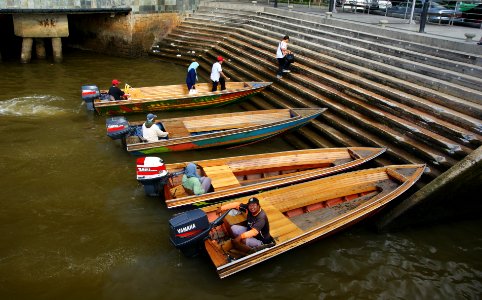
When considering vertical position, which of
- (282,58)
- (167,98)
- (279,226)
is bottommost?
(279,226)

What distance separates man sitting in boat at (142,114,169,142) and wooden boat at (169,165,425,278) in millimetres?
3443

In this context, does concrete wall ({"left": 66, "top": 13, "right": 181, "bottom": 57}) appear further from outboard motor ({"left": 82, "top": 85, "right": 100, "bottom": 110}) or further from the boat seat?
the boat seat

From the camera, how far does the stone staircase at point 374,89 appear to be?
A: 8.68 metres

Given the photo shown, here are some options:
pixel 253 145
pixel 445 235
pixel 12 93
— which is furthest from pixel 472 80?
pixel 12 93

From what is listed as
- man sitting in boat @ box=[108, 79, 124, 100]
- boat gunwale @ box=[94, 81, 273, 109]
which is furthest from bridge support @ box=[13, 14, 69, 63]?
man sitting in boat @ box=[108, 79, 124, 100]

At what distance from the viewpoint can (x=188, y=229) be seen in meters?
5.87

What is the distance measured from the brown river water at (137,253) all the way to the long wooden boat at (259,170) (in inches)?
→ 28.3

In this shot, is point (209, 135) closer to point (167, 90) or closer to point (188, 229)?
point (188, 229)

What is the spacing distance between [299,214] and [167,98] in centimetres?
683

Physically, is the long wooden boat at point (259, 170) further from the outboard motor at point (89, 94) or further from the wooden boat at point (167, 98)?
the outboard motor at point (89, 94)

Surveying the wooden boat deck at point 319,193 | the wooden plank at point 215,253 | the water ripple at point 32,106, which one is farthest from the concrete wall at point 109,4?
the wooden plank at point 215,253

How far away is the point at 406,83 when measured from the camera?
10492 mm

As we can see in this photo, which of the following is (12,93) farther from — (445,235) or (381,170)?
(445,235)

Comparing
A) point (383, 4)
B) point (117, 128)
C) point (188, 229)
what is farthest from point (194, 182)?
point (383, 4)
